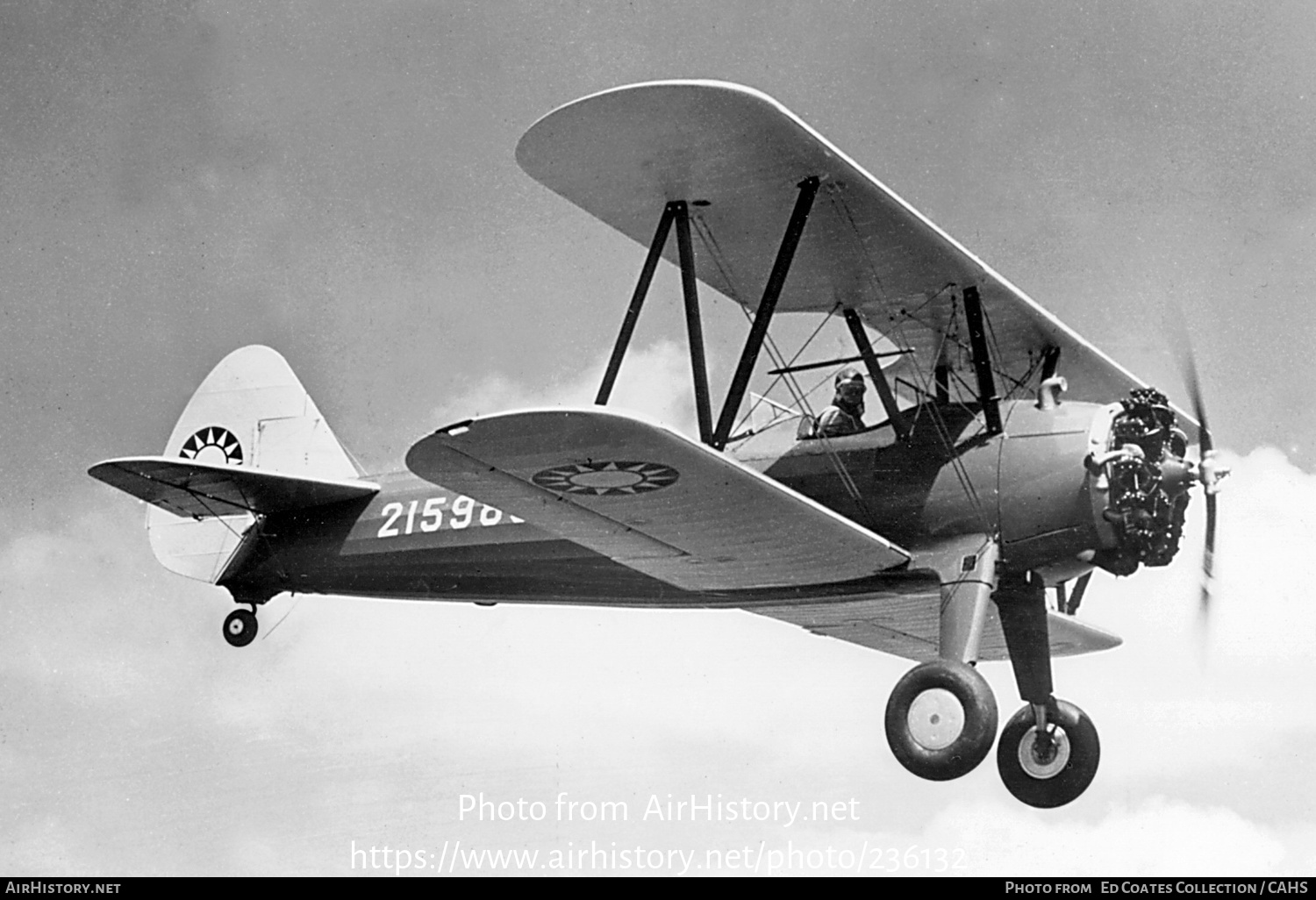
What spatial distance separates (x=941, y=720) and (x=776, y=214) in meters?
2.49

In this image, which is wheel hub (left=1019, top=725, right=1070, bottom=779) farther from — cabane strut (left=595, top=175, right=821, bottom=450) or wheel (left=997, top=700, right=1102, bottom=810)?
cabane strut (left=595, top=175, right=821, bottom=450)

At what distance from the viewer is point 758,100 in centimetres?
590

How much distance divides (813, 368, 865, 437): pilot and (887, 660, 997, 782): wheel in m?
1.55

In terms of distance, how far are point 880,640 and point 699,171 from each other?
11.4 feet

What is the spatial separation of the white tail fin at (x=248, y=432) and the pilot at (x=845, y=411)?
10.8 ft

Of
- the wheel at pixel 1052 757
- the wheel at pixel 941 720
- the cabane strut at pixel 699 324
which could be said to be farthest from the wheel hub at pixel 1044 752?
the cabane strut at pixel 699 324

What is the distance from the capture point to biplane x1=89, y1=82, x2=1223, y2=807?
5.92 meters

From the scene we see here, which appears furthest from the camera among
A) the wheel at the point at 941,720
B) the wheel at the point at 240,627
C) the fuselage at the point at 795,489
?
the wheel at the point at 240,627

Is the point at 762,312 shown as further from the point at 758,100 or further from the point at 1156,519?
the point at 1156,519

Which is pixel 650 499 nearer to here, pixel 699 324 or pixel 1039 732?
pixel 699 324

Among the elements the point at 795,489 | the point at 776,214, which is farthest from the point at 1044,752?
the point at 776,214

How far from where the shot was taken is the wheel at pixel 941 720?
576 cm

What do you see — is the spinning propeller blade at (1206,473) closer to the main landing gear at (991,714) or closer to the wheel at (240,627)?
the main landing gear at (991,714)
